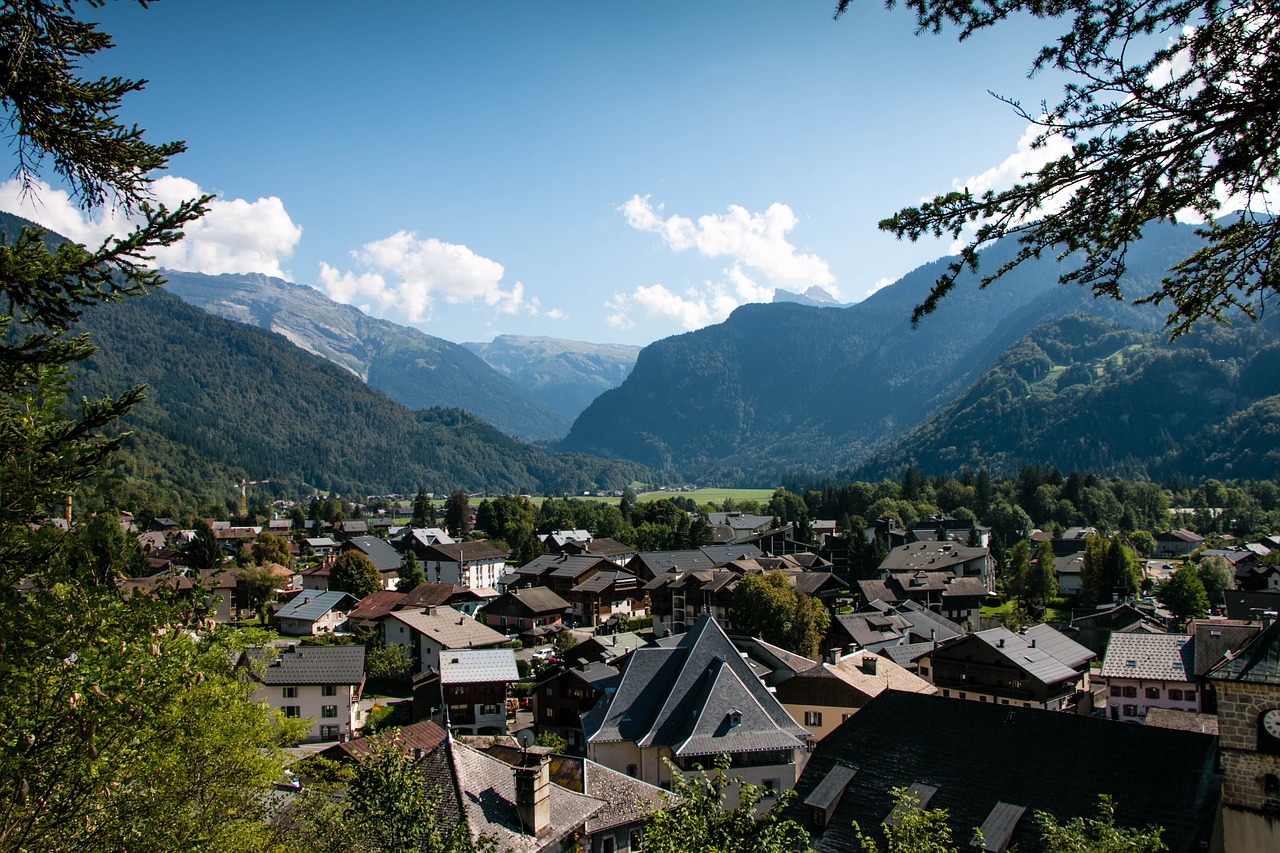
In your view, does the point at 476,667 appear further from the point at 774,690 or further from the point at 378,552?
the point at 378,552

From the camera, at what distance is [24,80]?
6.94 meters

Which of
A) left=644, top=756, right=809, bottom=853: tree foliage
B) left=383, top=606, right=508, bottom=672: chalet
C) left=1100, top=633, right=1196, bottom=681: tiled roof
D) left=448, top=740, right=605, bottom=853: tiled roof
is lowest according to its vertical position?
left=383, top=606, right=508, bottom=672: chalet

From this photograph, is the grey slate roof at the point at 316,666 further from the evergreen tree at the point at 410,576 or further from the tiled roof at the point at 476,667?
the evergreen tree at the point at 410,576

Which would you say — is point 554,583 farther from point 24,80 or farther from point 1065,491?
point 1065,491

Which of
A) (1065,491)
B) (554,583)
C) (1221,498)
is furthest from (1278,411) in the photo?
(554,583)

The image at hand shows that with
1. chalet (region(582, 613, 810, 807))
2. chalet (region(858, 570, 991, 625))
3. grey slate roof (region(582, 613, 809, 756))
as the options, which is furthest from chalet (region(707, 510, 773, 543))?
chalet (region(582, 613, 810, 807))

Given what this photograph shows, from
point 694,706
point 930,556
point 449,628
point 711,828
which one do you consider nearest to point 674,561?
point 930,556

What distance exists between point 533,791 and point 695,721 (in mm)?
12290

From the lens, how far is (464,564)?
89875 mm

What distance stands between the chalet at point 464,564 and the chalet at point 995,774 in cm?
7150

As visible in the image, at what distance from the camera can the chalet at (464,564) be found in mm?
89750

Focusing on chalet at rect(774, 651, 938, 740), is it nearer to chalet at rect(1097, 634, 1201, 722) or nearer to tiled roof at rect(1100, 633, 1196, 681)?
chalet at rect(1097, 634, 1201, 722)

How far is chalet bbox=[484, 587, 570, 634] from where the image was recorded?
64.4 m

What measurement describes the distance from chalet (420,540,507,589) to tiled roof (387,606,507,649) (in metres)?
32.5
